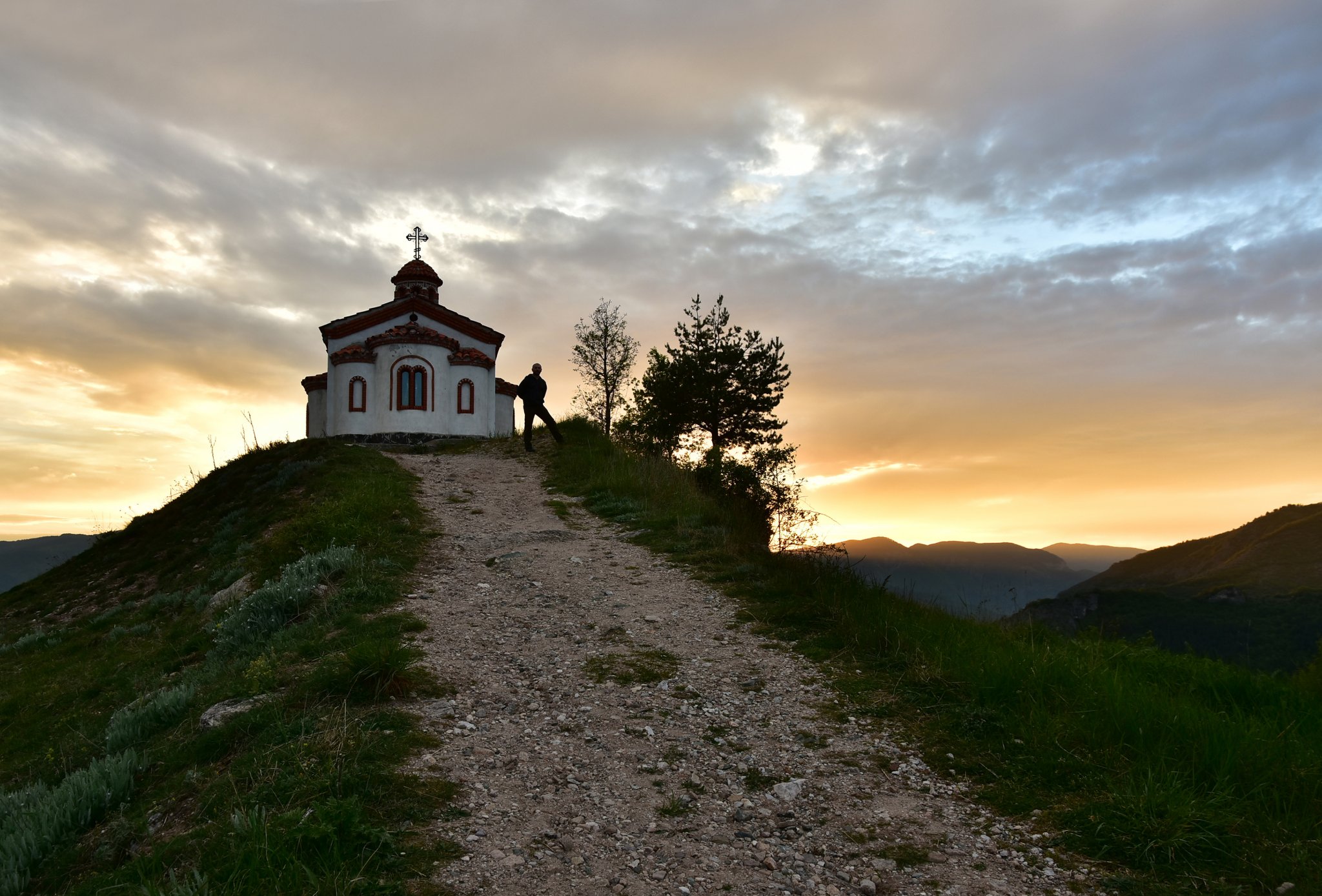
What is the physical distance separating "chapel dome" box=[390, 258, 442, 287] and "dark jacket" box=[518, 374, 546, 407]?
16669 mm

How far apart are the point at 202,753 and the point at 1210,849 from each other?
7.19m

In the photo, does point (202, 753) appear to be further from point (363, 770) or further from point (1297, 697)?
point (1297, 697)

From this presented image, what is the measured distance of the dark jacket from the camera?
76.4ft

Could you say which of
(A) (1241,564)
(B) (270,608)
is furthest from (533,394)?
(A) (1241,564)

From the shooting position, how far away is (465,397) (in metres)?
31.4

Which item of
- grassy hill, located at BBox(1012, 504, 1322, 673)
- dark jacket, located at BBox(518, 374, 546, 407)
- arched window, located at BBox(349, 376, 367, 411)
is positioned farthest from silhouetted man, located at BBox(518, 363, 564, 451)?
grassy hill, located at BBox(1012, 504, 1322, 673)

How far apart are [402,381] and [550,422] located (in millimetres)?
9221

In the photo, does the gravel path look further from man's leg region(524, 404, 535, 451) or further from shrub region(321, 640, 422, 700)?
man's leg region(524, 404, 535, 451)

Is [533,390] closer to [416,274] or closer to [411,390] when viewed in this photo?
[411,390]

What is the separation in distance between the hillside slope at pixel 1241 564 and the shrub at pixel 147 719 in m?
68.9

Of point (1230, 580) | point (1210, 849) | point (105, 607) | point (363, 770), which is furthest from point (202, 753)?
point (1230, 580)

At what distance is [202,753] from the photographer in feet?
19.6

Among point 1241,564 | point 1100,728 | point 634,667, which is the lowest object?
point 1241,564

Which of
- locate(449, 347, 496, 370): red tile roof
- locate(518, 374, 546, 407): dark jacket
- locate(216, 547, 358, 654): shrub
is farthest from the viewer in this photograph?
locate(449, 347, 496, 370): red tile roof
